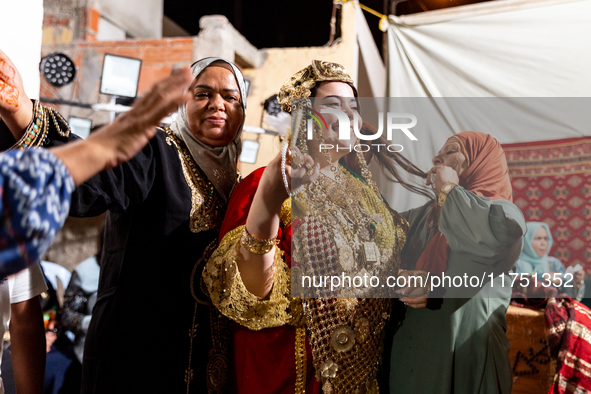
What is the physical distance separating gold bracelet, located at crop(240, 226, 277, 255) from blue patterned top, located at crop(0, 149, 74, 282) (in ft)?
1.36

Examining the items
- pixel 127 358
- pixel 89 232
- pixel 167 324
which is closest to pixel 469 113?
pixel 167 324

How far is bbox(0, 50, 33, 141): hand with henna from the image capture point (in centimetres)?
76

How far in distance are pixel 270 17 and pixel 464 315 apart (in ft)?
20.1

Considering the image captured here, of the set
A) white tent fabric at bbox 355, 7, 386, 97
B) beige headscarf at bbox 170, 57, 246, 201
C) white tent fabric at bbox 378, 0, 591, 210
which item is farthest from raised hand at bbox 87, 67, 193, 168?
white tent fabric at bbox 355, 7, 386, 97

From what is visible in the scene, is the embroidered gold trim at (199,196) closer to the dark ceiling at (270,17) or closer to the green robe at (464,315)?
the green robe at (464,315)

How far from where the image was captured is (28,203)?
47 centimetres

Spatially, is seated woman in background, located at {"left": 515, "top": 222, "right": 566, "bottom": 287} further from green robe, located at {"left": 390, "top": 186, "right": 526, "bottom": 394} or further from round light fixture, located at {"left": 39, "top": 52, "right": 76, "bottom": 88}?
round light fixture, located at {"left": 39, "top": 52, "right": 76, "bottom": 88}

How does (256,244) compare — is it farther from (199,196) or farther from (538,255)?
(538,255)

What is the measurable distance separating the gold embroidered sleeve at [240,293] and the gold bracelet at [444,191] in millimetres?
392

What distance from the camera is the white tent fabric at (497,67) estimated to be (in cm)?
103

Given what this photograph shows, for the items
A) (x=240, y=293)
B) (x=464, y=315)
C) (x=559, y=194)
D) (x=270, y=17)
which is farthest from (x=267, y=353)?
(x=270, y=17)

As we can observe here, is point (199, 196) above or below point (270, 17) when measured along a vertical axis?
below

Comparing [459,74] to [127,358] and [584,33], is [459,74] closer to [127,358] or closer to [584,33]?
[584,33]

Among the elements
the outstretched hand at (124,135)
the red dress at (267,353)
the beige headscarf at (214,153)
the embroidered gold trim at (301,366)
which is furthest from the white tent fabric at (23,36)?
the embroidered gold trim at (301,366)
